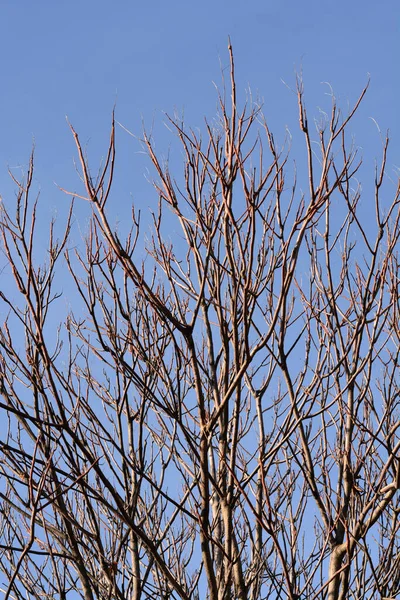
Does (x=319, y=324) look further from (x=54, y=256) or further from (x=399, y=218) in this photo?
(x=54, y=256)

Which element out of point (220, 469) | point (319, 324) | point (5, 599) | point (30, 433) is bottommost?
point (5, 599)

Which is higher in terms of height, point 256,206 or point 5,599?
point 256,206

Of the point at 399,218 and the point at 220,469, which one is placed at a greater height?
the point at 399,218

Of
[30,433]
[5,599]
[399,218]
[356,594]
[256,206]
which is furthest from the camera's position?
[356,594]

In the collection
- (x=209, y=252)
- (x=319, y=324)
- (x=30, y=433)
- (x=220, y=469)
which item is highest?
(x=319, y=324)

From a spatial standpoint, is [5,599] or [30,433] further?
[30,433]

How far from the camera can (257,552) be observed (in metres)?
3.58

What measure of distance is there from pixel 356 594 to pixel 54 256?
2.10m

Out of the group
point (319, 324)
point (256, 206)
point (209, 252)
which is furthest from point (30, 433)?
point (319, 324)

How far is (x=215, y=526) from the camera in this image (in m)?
3.27

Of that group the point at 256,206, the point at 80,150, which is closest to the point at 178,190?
the point at 256,206

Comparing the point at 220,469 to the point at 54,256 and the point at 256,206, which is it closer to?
the point at 256,206

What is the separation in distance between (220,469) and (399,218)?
1.21 m

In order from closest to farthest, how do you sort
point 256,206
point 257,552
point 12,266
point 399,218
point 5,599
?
point 5,599, point 12,266, point 256,206, point 399,218, point 257,552
